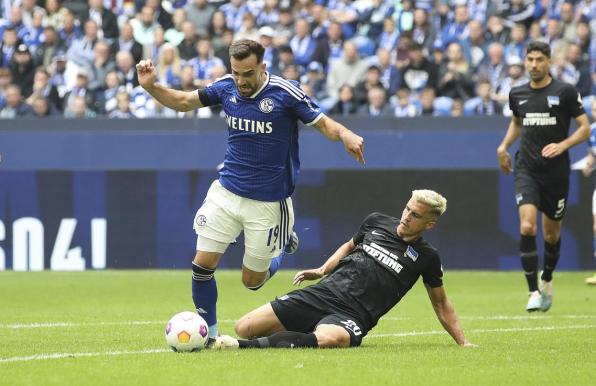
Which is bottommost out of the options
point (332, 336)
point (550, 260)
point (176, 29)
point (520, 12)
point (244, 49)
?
point (550, 260)

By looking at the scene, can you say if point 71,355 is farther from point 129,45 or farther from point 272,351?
point 129,45

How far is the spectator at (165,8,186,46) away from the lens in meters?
23.3

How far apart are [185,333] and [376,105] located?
38.2ft

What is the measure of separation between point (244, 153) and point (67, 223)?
31.1 feet

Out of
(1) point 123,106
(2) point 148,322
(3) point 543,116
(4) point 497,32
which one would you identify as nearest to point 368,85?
(4) point 497,32

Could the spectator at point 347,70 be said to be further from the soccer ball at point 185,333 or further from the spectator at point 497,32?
the soccer ball at point 185,333

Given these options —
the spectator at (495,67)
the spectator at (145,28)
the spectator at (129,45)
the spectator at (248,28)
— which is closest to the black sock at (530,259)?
the spectator at (495,67)

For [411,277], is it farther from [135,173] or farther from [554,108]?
[135,173]

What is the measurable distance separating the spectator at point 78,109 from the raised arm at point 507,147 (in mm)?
8941

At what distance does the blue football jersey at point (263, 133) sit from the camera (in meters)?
9.94

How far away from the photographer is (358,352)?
30.0ft

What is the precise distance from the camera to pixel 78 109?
20.8 metres

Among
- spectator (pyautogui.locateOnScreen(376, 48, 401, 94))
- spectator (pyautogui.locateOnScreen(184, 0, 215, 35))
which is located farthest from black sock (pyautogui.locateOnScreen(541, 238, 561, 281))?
spectator (pyautogui.locateOnScreen(184, 0, 215, 35))

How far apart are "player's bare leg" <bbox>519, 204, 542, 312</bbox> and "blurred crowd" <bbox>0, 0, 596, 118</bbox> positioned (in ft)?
20.6
